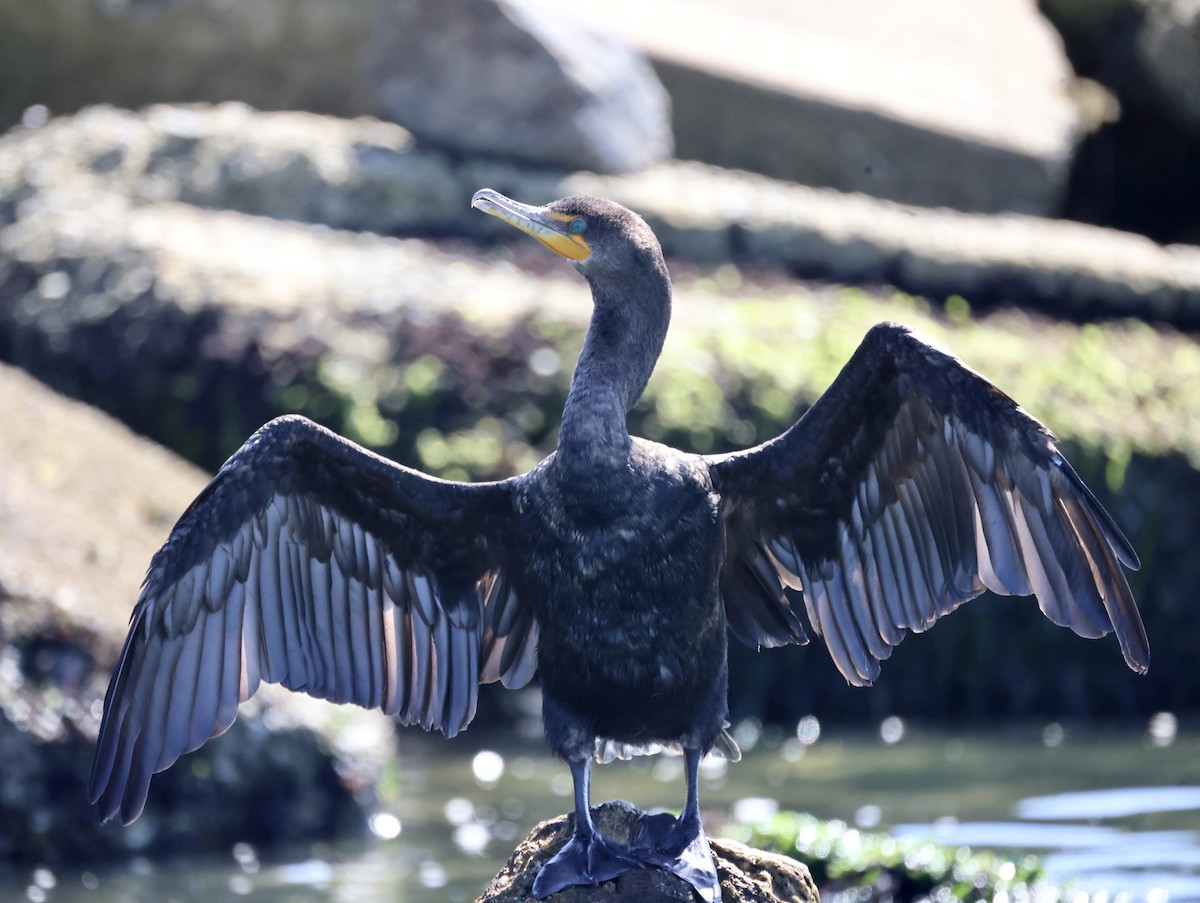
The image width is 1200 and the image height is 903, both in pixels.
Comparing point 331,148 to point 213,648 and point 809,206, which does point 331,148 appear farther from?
point 213,648

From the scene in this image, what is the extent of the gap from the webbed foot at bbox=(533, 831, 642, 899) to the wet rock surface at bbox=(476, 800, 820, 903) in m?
0.05

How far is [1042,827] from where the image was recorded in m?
7.64

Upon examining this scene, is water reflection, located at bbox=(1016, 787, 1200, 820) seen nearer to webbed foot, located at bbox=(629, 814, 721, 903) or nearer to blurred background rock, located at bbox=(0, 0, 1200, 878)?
blurred background rock, located at bbox=(0, 0, 1200, 878)

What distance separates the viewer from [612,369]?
471 cm

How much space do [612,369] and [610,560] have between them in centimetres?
54

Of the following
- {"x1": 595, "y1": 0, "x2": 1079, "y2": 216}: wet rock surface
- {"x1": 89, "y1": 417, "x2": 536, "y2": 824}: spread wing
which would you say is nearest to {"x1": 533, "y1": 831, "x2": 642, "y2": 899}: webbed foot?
{"x1": 89, "y1": 417, "x2": 536, "y2": 824}: spread wing

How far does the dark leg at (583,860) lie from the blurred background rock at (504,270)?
3100mm

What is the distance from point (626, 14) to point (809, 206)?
466 cm

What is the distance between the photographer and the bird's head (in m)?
4.76

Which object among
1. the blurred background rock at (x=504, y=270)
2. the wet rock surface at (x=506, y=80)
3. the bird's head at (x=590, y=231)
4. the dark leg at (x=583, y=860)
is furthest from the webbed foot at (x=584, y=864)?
the wet rock surface at (x=506, y=80)

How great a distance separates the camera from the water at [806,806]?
273 inches

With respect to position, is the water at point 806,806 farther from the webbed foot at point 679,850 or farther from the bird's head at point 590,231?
the bird's head at point 590,231

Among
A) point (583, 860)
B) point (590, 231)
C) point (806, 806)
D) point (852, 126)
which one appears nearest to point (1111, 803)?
point (806, 806)

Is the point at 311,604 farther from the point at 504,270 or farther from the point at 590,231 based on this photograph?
the point at 504,270
